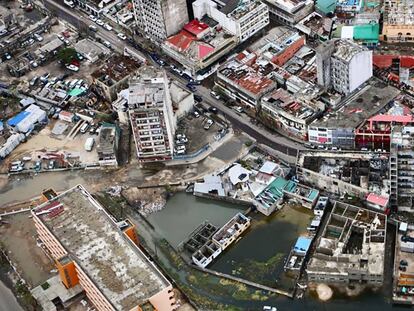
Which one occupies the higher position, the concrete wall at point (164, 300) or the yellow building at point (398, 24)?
the yellow building at point (398, 24)

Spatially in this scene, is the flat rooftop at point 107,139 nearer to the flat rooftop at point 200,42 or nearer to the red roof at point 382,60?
the flat rooftop at point 200,42

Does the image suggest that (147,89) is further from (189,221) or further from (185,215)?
(189,221)

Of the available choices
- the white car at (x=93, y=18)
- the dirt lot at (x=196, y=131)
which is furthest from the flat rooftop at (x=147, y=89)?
the white car at (x=93, y=18)

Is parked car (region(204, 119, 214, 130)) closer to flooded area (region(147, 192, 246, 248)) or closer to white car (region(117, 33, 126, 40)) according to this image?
flooded area (region(147, 192, 246, 248))

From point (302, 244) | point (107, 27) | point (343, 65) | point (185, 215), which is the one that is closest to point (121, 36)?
point (107, 27)

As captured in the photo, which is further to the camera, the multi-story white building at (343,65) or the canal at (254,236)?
the multi-story white building at (343,65)

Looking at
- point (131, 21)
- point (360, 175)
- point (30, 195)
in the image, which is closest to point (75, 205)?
point (30, 195)

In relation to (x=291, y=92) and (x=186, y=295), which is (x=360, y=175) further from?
(x=186, y=295)
